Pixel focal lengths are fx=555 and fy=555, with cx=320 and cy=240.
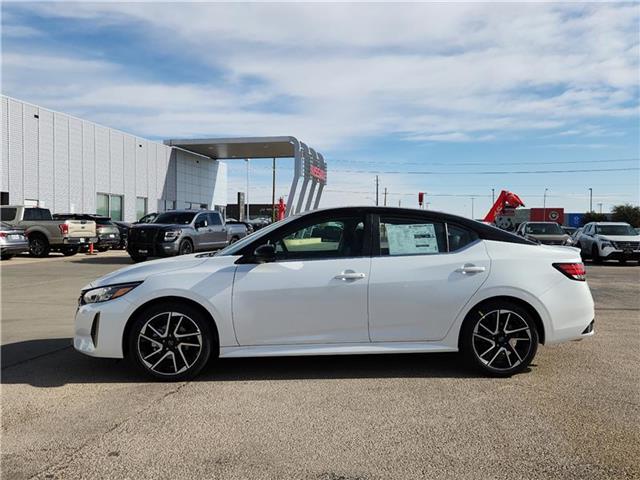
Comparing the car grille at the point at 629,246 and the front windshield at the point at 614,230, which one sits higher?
the front windshield at the point at 614,230

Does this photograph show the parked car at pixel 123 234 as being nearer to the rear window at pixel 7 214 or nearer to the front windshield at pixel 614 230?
the rear window at pixel 7 214

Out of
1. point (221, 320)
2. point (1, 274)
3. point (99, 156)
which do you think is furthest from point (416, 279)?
point (99, 156)

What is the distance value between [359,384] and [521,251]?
1992 mm

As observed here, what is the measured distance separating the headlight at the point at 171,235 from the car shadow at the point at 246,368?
11630 millimetres

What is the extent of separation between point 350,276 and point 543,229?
2019cm

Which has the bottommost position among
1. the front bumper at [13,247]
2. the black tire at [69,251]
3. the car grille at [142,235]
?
the black tire at [69,251]

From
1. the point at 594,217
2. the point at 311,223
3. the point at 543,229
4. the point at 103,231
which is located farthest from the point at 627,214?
the point at 311,223

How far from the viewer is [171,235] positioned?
1781 centimetres

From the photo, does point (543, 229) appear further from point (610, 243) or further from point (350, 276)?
point (350, 276)

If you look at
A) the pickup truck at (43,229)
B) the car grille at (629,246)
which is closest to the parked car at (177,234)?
the pickup truck at (43,229)

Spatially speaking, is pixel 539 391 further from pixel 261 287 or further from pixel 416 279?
pixel 261 287

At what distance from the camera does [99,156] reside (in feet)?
117

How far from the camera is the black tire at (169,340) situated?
195 inches

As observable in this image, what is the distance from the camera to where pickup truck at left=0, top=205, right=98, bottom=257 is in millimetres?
20562
